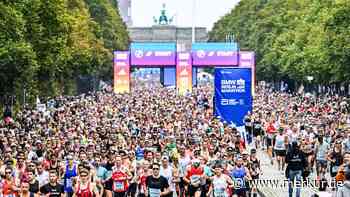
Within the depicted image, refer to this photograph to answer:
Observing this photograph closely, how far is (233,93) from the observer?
122 feet

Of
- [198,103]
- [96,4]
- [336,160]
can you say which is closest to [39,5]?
[198,103]

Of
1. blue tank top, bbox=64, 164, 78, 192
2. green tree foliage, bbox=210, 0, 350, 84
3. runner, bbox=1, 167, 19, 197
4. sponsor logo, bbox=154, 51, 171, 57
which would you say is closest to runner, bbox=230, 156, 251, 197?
blue tank top, bbox=64, 164, 78, 192

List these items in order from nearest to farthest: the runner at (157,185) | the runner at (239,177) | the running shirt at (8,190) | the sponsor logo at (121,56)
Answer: the running shirt at (8,190) < the runner at (157,185) < the runner at (239,177) < the sponsor logo at (121,56)

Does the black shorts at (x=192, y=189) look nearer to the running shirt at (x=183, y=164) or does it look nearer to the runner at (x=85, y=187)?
the running shirt at (x=183, y=164)

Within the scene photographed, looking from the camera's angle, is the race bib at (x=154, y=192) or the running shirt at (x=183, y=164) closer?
the race bib at (x=154, y=192)

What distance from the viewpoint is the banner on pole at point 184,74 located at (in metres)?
85.9

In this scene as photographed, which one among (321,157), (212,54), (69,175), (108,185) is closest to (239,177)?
(108,185)

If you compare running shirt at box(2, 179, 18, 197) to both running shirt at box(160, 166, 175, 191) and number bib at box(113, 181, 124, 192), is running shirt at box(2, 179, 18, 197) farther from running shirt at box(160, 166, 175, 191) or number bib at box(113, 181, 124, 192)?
running shirt at box(160, 166, 175, 191)

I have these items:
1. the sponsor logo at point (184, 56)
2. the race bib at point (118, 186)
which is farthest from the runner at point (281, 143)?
the sponsor logo at point (184, 56)

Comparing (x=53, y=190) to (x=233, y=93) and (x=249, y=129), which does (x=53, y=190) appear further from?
(x=249, y=129)

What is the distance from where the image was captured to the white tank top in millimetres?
20547

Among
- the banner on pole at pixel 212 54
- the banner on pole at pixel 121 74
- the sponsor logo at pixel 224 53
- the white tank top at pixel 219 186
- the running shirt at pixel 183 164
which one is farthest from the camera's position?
the banner on pole at pixel 212 54

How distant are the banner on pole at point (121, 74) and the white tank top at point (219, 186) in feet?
212

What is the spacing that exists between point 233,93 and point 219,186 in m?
16.7
